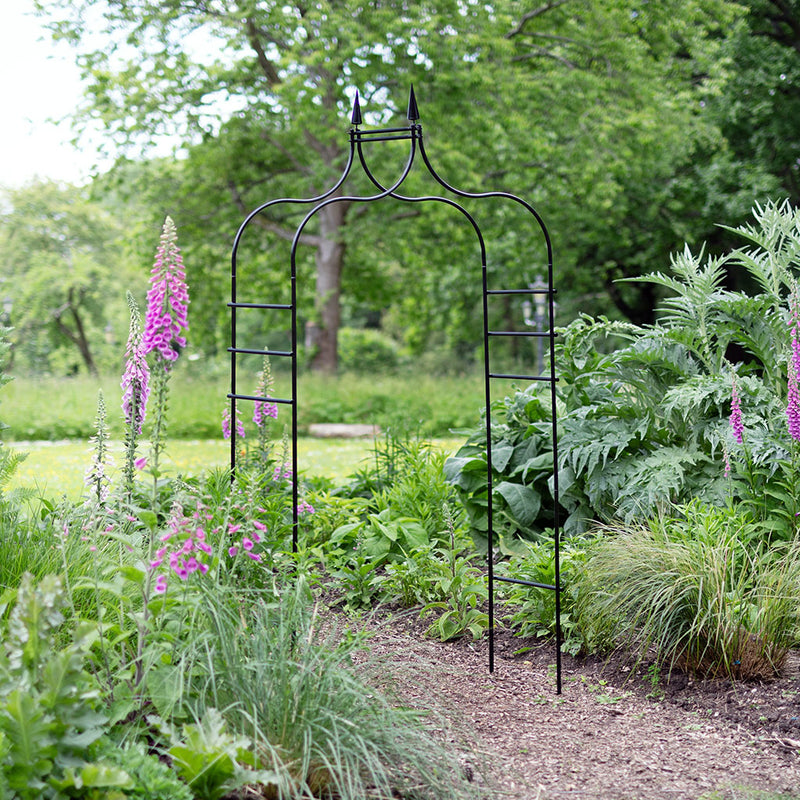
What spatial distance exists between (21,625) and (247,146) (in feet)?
50.9

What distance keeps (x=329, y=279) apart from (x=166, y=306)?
1370 cm

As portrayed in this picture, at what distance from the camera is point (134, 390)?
369 cm

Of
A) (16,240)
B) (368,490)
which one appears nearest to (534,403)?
(368,490)

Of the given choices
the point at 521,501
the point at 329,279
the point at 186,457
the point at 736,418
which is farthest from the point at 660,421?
the point at 329,279

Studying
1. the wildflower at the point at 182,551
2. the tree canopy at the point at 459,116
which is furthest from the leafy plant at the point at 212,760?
the tree canopy at the point at 459,116

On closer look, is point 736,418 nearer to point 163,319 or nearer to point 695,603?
point 695,603

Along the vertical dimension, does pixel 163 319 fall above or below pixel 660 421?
above

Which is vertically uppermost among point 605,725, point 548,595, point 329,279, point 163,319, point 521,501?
point 329,279

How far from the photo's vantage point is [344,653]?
2678mm

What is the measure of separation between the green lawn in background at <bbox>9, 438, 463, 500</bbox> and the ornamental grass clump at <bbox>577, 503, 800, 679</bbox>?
419 cm

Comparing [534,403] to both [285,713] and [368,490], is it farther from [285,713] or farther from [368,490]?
[285,713]

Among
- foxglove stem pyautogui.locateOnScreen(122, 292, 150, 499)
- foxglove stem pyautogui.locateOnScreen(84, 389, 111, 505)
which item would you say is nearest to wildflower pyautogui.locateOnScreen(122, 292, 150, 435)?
foxglove stem pyautogui.locateOnScreen(122, 292, 150, 499)

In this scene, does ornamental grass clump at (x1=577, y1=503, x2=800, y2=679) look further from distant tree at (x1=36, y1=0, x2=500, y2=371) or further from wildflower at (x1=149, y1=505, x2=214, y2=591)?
distant tree at (x1=36, y1=0, x2=500, y2=371)

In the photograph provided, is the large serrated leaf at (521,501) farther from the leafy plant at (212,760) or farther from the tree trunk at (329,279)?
the tree trunk at (329,279)
